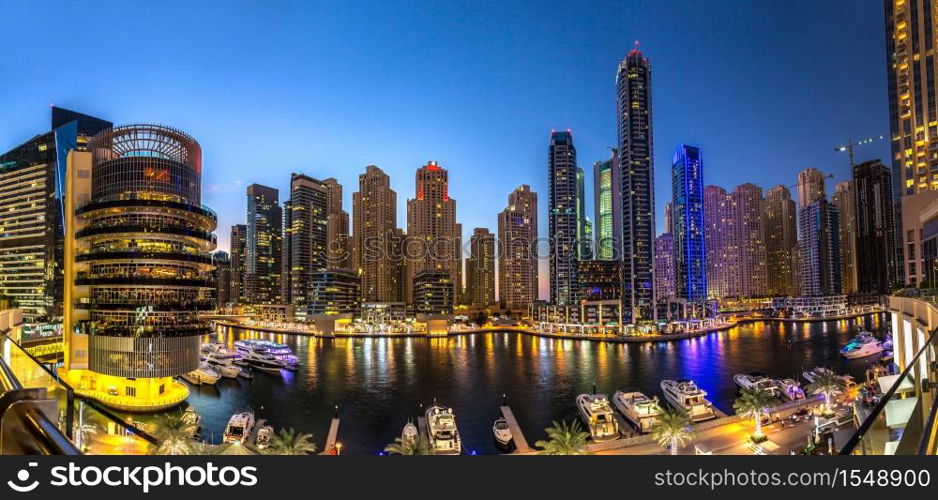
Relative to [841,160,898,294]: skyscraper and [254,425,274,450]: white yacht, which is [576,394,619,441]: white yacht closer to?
[254,425,274,450]: white yacht

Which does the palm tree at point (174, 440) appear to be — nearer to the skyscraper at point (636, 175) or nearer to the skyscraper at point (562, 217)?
the skyscraper at point (636, 175)

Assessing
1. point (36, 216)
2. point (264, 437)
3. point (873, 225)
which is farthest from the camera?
point (873, 225)

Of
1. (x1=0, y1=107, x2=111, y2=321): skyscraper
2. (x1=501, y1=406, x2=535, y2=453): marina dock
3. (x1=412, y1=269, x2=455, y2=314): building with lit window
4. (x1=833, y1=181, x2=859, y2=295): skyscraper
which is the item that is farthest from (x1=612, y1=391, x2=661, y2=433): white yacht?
(x1=833, y1=181, x2=859, y2=295): skyscraper

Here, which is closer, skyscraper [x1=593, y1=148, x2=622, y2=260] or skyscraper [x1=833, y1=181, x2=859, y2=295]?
skyscraper [x1=833, y1=181, x2=859, y2=295]

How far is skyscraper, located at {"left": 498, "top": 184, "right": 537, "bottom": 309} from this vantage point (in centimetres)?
9462

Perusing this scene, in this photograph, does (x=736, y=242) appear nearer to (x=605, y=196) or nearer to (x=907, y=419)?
(x=605, y=196)

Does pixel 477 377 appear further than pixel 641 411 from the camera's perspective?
Yes

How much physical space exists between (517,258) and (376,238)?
104 feet

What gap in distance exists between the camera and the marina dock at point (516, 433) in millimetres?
14568

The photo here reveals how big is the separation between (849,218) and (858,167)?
23.5 m

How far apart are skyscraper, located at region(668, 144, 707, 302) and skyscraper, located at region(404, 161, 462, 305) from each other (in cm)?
4321

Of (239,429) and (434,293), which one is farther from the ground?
(434,293)

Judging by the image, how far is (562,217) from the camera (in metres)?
84.3

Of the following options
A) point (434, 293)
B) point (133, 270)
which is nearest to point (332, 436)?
point (133, 270)
